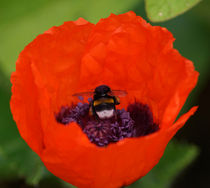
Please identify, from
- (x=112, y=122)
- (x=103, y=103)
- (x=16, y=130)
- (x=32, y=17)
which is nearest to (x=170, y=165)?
(x=112, y=122)

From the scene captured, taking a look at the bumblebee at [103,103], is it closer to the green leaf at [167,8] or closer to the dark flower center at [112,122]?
the dark flower center at [112,122]

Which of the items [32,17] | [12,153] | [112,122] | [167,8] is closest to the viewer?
[167,8]

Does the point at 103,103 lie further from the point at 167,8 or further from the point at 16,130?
the point at 16,130

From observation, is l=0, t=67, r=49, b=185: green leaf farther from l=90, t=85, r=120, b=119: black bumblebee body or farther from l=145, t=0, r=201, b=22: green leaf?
l=145, t=0, r=201, b=22: green leaf

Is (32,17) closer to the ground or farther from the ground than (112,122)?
farther from the ground

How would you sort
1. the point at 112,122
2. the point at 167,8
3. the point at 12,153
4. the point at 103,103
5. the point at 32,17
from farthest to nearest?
1. the point at 32,17
2. the point at 12,153
3. the point at 112,122
4. the point at 103,103
5. the point at 167,8

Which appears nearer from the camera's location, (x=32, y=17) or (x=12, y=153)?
(x=12, y=153)

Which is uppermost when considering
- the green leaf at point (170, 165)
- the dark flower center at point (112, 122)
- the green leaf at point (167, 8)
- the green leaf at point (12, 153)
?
the green leaf at point (167, 8)

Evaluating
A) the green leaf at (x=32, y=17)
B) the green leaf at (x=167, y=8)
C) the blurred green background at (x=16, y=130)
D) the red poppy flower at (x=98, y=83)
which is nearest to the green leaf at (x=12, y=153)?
the blurred green background at (x=16, y=130)
